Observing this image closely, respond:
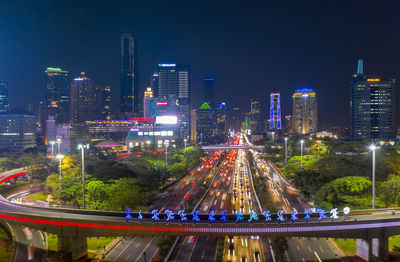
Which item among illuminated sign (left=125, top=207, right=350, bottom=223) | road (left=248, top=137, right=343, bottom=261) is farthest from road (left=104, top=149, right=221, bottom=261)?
road (left=248, top=137, right=343, bottom=261)

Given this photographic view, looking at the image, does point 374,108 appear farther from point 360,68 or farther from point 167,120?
point 167,120

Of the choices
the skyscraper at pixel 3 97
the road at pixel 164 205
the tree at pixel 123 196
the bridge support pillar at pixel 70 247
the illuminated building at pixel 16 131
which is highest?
the skyscraper at pixel 3 97

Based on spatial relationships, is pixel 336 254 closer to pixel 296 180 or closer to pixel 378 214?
pixel 378 214

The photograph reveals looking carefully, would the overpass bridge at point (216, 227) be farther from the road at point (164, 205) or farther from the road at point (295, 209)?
the road at point (164, 205)

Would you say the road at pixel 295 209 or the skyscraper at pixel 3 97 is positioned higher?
the skyscraper at pixel 3 97

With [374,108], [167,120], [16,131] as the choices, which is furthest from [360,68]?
[16,131]

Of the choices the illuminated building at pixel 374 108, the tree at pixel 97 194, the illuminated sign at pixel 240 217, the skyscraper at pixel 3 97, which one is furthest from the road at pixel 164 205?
the skyscraper at pixel 3 97

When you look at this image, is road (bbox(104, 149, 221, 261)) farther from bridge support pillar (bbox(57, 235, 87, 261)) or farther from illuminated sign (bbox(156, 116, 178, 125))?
illuminated sign (bbox(156, 116, 178, 125))
